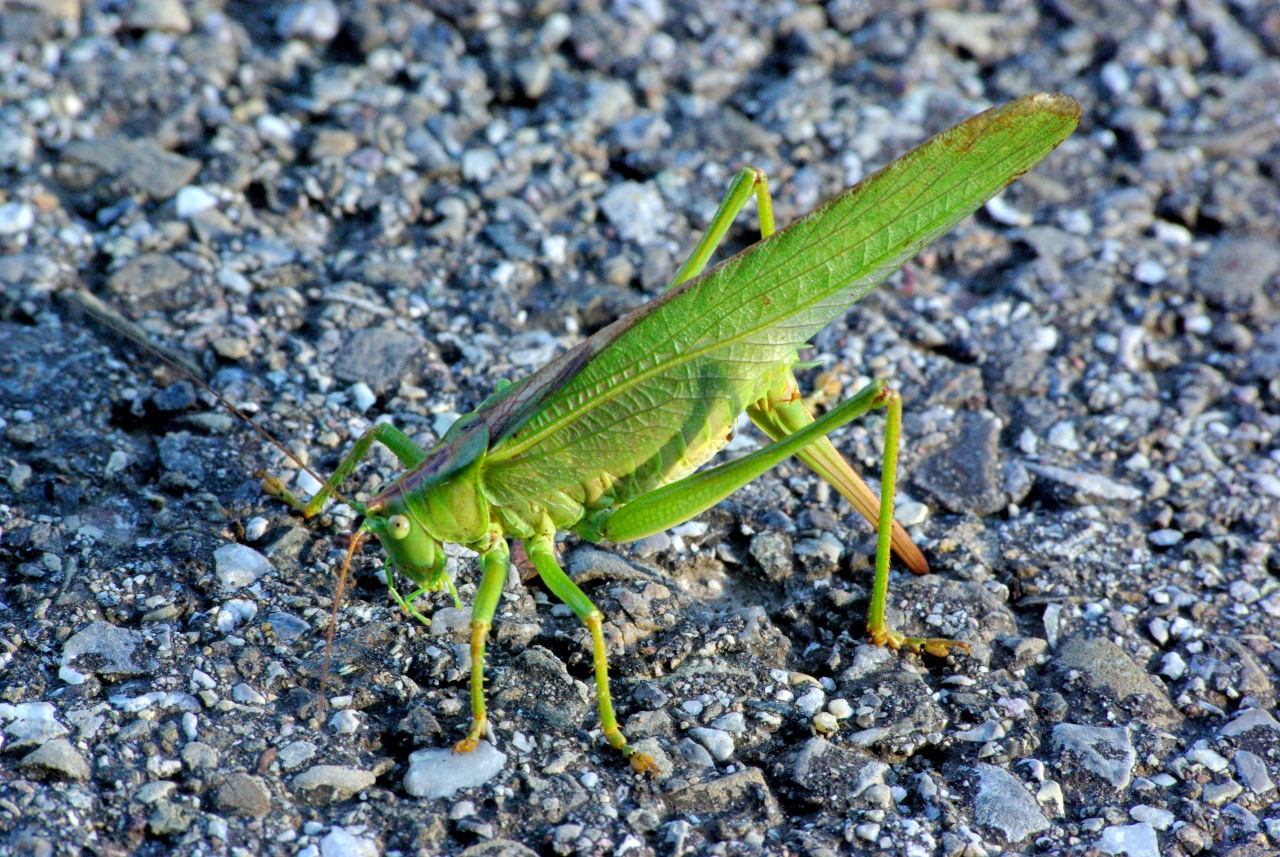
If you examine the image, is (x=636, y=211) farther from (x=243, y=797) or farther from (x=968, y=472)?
(x=243, y=797)

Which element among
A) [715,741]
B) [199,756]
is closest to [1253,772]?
[715,741]

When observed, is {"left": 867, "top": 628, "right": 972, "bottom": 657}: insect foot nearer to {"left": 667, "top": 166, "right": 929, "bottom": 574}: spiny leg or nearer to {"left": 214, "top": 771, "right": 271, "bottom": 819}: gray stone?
{"left": 667, "top": 166, "right": 929, "bottom": 574}: spiny leg

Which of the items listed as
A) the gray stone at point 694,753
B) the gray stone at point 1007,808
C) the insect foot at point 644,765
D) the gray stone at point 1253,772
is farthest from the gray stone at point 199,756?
the gray stone at point 1253,772

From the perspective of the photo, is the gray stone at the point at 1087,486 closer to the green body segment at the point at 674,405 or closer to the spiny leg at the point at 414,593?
the green body segment at the point at 674,405

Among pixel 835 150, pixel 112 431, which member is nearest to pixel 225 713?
pixel 112 431

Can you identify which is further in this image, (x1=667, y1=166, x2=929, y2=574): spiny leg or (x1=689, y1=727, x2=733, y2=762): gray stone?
(x1=667, y1=166, x2=929, y2=574): spiny leg

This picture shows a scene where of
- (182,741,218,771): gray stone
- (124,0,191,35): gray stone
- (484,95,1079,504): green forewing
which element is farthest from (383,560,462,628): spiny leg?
(124,0,191,35): gray stone
